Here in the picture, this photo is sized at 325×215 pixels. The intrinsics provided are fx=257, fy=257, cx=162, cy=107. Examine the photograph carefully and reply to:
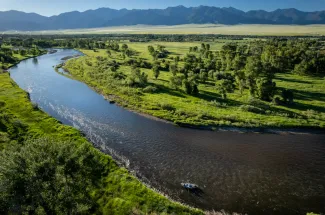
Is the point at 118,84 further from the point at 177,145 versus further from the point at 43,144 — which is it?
the point at 43,144

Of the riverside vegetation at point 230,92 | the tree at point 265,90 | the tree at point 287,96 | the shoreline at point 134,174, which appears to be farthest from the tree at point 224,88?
the shoreline at point 134,174

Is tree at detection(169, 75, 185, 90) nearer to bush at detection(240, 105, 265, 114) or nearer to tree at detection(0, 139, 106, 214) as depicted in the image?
bush at detection(240, 105, 265, 114)

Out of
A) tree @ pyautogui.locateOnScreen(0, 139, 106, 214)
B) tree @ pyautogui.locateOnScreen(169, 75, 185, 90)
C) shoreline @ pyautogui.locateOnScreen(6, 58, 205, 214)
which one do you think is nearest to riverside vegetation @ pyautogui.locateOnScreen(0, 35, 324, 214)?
tree @ pyautogui.locateOnScreen(0, 139, 106, 214)

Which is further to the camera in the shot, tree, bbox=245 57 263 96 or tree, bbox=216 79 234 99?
tree, bbox=245 57 263 96

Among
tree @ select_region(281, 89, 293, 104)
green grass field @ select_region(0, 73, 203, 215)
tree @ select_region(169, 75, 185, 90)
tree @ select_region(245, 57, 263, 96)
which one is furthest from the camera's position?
tree @ select_region(169, 75, 185, 90)

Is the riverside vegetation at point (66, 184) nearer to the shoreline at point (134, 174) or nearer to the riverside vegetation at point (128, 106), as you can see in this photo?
the riverside vegetation at point (128, 106)


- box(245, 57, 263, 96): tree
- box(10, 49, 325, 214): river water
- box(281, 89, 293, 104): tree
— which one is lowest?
box(10, 49, 325, 214): river water
